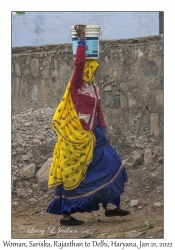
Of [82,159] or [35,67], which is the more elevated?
Answer: [35,67]

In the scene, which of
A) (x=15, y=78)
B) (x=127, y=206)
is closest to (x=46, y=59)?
(x=15, y=78)

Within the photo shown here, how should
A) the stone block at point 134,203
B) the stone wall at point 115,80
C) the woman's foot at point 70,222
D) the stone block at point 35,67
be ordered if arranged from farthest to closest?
the stone block at point 35,67, the stone wall at point 115,80, the stone block at point 134,203, the woman's foot at point 70,222

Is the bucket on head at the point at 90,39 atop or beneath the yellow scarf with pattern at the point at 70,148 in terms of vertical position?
atop

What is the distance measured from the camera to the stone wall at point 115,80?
9461 mm

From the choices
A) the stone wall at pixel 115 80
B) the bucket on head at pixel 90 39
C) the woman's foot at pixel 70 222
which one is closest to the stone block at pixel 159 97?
the stone wall at pixel 115 80

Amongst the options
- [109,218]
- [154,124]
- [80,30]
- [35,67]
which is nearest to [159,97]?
[154,124]

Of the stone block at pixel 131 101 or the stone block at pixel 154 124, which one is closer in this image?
the stone block at pixel 154 124

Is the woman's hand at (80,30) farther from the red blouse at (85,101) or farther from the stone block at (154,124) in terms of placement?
the stone block at (154,124)

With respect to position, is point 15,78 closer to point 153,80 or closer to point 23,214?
point 153,80

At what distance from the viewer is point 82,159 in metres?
6.62

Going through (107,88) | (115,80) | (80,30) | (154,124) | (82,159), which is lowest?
(82,159)

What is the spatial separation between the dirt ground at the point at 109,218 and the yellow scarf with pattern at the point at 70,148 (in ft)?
1.66

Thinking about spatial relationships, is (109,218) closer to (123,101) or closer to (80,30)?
(80,30)

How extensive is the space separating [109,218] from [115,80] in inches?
133
